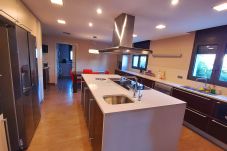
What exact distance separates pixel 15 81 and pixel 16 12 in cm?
120

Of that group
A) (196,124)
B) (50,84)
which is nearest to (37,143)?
(196,124)

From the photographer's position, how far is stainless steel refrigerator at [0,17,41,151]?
1.49m

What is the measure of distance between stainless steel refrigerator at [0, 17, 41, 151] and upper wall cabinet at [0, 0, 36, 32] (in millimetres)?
235

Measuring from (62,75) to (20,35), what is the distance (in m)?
6.72

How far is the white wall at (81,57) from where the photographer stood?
5766 millimetres

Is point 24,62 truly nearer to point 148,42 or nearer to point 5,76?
point 5,76

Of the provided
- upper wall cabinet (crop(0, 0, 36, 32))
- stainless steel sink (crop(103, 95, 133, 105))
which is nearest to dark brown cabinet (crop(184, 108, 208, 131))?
stainless steel sink (crop(103, 95, 133, 105))

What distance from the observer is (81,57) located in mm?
6578

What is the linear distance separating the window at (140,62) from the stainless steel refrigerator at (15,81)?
4570 mm

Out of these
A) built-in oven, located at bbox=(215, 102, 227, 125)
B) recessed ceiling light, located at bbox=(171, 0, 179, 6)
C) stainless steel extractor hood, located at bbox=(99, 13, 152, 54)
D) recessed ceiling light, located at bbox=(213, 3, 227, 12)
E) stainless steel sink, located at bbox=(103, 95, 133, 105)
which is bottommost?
built-in oven, located at bbox=(215, 102, 227, 125)

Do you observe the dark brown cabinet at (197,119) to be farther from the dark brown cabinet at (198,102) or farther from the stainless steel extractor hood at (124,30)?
the stainless steel extractor hood at (124,30)

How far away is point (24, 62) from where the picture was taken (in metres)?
1.74

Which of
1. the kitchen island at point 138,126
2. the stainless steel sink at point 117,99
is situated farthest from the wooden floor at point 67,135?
the stainless steel sink at point 117,99

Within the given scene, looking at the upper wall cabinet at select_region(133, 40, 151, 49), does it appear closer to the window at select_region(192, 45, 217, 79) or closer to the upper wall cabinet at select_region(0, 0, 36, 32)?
the window at select_region(192, 45, 217, 79)
